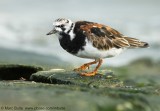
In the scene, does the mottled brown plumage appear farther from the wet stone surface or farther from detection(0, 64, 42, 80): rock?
detection(0, 64, 42, 80): rock

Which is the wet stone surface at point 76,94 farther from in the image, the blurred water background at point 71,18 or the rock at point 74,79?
the blurred water background at point 71,18

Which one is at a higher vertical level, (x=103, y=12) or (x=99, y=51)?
(x=103, y=12)

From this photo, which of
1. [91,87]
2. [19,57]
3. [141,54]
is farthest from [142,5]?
[91,87]

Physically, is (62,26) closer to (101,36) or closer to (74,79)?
(101,36)

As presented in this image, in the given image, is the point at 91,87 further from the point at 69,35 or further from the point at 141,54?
the point at 141,54

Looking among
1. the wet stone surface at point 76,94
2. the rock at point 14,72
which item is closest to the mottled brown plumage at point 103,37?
the wet stone surface at point 76,94

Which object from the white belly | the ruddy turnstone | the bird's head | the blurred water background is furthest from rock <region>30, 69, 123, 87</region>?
the blurred water background
